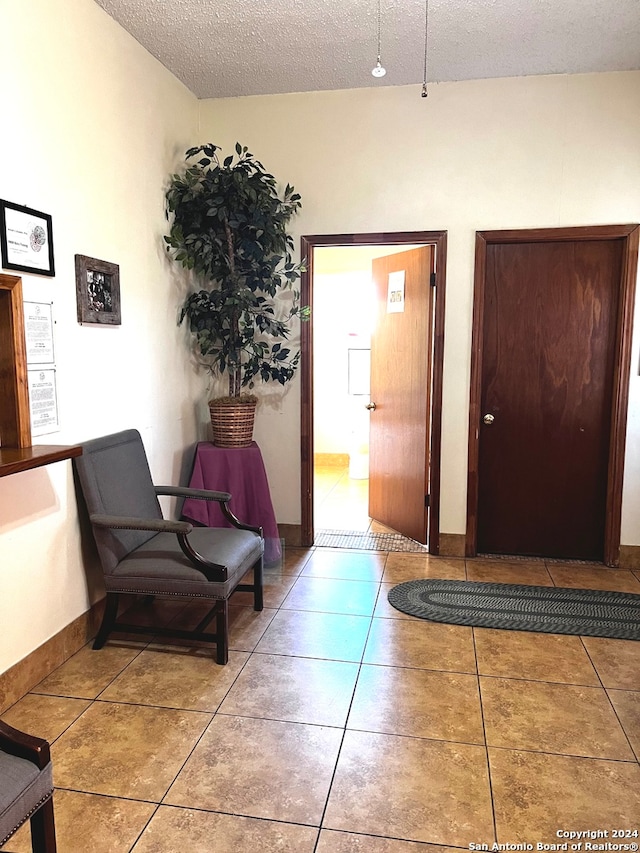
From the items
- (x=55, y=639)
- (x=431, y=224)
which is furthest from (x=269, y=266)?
(x=55, y=639)

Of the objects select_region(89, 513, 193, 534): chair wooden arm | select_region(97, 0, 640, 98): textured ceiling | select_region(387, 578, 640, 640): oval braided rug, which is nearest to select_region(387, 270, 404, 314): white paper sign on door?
select_region(97, 0, 640, 98): textured ceiling

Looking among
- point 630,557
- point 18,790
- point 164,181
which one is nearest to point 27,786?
point 18,790

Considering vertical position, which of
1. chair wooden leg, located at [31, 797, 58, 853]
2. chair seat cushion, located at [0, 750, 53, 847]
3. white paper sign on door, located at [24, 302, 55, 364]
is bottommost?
chair wooden leg, located at [31, 797, 58, 853]

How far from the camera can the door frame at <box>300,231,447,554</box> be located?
3.85 m

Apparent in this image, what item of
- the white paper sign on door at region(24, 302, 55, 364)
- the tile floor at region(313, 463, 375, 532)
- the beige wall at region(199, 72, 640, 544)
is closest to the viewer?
the white paper sign on door at region(24, 302, 55, 364)

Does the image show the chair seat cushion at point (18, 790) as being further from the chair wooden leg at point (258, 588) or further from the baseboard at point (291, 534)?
the baseboard at point (291, 534)

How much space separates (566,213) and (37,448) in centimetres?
316

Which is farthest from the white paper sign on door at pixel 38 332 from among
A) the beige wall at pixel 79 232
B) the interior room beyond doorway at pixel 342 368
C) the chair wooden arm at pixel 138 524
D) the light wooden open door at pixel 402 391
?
the interior room beyond doorway at pixel 342 368

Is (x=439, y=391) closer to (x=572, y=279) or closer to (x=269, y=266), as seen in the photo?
(x=572, y=279)

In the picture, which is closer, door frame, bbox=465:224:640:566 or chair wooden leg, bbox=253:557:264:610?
chair wooden leg, bbox=253:557:264:610

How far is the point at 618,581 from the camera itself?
11.9 feet

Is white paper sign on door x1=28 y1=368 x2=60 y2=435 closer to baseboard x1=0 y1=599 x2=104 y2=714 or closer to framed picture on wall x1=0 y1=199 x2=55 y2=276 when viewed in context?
framed picture on wall x1=0 y1=199 x2=55 y2=276

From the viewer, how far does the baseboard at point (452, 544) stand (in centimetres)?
404

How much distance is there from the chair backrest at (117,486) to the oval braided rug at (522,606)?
139 cm
